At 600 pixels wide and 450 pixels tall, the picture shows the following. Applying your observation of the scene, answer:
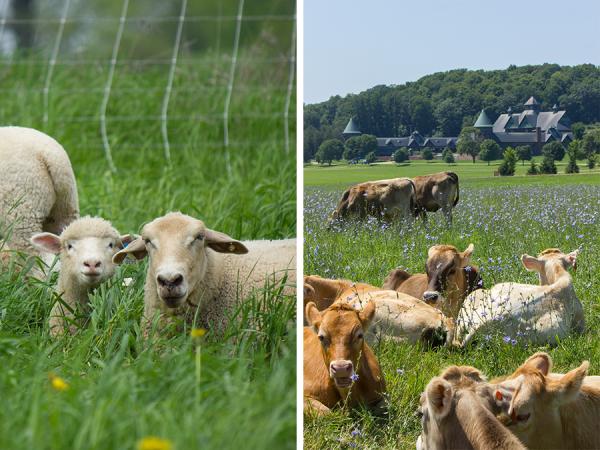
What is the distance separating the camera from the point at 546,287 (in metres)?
3.95

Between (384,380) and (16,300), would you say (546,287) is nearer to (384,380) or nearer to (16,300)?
(384,380)

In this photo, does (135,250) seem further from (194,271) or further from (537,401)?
(537,401)

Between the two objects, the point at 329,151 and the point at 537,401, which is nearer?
the point at 537,401

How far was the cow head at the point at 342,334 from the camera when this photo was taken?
424cm

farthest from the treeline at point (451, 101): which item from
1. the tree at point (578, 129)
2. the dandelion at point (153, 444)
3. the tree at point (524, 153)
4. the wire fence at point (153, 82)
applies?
the wire fence at point (153, 82)

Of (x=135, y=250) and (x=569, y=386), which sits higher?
(x=135, y=250)

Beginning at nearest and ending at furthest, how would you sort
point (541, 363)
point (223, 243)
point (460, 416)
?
point (460, 416) < point (541, 363) < point (223, 243)

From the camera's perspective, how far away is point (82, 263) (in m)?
5.11

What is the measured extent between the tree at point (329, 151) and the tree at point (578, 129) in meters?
0.80

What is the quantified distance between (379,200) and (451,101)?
0.43 meters

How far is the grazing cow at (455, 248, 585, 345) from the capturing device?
3.95m

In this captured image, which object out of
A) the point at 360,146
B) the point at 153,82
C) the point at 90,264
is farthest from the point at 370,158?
the point at 153,82

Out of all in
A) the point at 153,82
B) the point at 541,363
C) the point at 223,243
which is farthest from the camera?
the point at 153,82

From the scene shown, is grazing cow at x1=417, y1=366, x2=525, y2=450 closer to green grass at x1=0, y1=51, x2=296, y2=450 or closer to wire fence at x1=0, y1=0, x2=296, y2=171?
green grass at x1=0, y1=51, x2=296, y2=450
